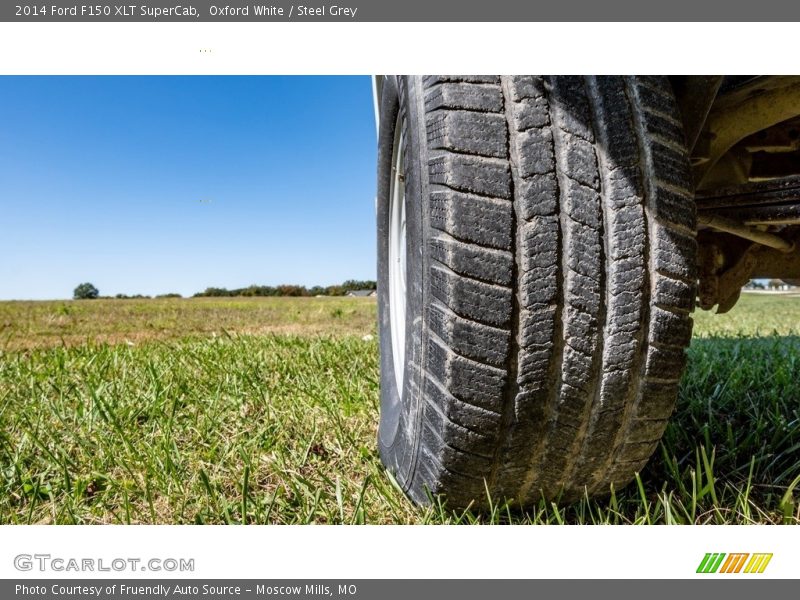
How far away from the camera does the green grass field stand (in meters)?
1.12

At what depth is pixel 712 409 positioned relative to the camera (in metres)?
1.63

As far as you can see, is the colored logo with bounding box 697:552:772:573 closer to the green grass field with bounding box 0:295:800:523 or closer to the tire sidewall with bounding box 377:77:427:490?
the green grass field with bounding box 0:295:800:523

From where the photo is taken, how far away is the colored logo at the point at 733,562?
0.86 meters

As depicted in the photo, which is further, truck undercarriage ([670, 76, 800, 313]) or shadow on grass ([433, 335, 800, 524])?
shadow on grass ([433, 335, 800, 524])

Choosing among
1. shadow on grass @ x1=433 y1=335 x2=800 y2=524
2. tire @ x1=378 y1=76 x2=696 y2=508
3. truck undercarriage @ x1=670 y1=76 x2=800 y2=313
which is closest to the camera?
tire @ x1=378 y1=76 x2=696 y2=508

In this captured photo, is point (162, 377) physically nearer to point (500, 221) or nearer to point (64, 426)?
point (64, 426)

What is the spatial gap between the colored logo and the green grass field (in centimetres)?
16

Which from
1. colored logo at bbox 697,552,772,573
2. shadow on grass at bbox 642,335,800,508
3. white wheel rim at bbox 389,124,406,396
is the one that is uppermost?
white wheel rim at bbox 389,124,406,396

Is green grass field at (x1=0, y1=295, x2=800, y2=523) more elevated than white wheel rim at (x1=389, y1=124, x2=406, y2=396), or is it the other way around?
white wheel rim at (x1=389, y1=124, x2=406, y2=396)

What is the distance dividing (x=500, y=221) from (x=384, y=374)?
0.80 meters

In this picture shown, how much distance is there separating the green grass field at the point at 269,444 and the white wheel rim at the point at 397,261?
0.25 m

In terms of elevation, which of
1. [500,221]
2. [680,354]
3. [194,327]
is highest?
[500,221]

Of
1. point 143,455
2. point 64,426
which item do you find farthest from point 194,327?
point 143,455

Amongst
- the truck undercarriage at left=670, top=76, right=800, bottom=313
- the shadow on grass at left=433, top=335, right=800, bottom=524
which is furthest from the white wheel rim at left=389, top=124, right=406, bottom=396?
the truck undercarriage at left=670, top=76, right=800, bottom=313
